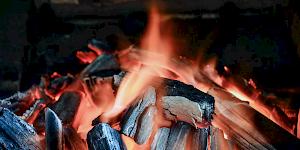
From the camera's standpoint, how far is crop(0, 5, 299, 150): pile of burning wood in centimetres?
178

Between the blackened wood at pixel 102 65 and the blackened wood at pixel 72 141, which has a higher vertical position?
the blackened wood at pixel 102 65

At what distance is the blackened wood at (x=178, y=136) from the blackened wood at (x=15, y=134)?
558 mm

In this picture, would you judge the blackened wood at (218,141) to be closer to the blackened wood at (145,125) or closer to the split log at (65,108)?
the blackened wood at (145,125)

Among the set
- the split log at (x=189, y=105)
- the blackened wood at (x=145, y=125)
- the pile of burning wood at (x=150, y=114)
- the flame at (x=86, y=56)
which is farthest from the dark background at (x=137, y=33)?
the blackened wood at (x=145, y=125)

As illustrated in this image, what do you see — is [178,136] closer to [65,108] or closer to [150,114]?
[150,114]

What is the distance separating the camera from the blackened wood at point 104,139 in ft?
5.65

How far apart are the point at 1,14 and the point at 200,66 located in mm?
1602

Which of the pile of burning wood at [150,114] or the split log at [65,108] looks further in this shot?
the split log at [65,108]

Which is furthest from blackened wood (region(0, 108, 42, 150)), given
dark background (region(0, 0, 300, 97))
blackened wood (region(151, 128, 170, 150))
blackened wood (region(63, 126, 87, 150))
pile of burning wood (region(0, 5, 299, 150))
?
dark background (region(0, 0, 300, 97))

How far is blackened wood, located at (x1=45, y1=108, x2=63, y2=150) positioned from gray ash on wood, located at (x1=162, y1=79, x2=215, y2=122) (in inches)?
Answer: 19.5

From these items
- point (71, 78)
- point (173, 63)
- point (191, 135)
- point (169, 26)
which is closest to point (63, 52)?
point (71, 78)

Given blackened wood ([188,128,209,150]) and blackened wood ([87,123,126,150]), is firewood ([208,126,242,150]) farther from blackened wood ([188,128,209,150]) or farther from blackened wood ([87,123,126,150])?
blackened wood ([87,123,126,150])

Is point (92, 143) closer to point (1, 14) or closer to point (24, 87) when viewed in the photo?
point (24, 87)

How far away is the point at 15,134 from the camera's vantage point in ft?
5.83
